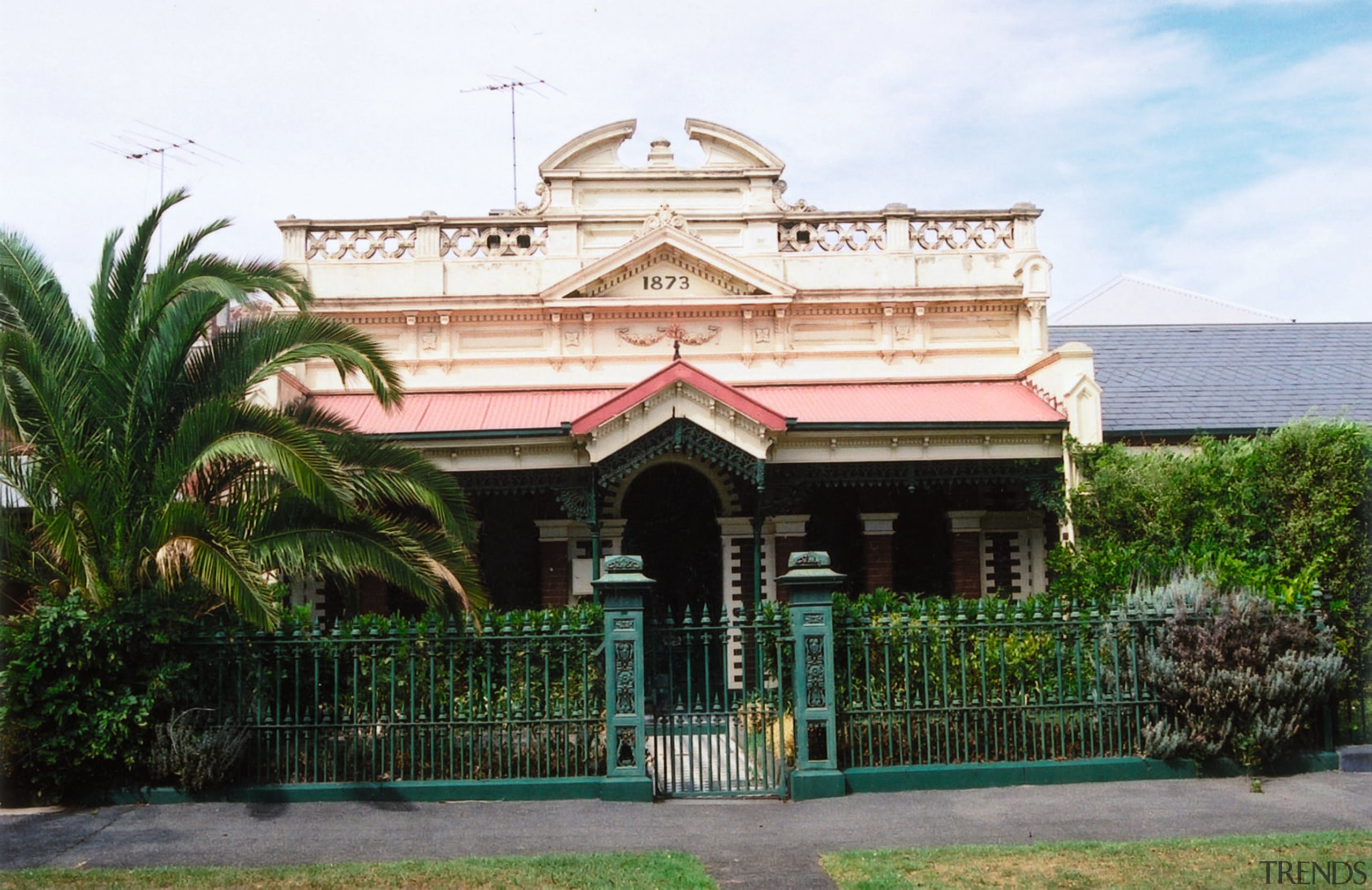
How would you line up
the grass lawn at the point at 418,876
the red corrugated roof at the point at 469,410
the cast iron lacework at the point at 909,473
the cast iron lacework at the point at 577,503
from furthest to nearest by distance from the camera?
the red corrugated roof at the point at 469,410 → the cast iron lacework at the point at 909,473 → the cast iron lacework at the point at 577,503 → the grass lawn at the point at 418,876

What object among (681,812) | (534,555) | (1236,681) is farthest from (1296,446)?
(534,555)

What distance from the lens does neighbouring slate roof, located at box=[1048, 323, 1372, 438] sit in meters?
18.0

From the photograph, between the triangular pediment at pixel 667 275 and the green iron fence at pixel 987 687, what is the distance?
25.2 feet

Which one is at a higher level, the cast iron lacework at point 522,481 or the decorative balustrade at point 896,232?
the decorative balustrade at point 896,232

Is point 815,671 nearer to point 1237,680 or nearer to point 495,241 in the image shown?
point 1237,680

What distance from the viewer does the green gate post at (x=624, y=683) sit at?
10.1 meters

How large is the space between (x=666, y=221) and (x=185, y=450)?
8.98 meters

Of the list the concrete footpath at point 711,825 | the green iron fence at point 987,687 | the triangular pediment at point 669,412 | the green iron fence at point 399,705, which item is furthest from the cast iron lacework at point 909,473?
the concrete footpath at point 711,825

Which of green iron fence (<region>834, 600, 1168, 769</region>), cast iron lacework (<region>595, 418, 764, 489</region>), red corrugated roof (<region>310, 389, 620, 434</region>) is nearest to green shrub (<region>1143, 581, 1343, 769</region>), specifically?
green iron fence (<region>834, 600, 1168, 769</region>)

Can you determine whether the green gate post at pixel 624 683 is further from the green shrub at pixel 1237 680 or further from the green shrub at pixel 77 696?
the green shrub at pixel 1237 680

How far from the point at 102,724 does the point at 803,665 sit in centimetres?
568

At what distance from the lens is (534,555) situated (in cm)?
1747

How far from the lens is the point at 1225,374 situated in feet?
64.8

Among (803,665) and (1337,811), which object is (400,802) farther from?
(1337,811)
